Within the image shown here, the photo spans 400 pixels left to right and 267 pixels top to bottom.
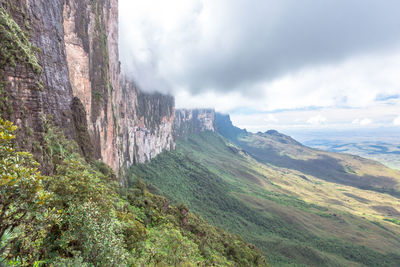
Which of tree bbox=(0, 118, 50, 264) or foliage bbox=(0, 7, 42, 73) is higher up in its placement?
foliage bbox=(0, 7, 42, 73)

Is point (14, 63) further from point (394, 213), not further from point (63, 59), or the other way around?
point (394, 213)

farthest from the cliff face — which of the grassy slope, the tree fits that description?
the grassy slope

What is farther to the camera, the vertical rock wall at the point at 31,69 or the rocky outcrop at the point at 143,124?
the rocky outcrop at the point at 143,124

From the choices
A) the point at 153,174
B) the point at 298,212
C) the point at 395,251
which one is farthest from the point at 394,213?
the point at 153,174

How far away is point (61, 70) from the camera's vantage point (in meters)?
30.6

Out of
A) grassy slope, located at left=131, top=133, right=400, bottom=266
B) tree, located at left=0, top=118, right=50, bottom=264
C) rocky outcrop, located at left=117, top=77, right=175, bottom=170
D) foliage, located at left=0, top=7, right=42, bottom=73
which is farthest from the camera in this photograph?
rocky outcrop, located at left=117, top=77, right=175, bottom=170

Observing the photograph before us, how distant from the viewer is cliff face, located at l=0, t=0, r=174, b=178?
16875mm

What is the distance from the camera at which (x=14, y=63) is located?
16.5 metres

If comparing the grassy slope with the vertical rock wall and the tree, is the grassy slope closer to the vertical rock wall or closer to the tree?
the vertical rock wall

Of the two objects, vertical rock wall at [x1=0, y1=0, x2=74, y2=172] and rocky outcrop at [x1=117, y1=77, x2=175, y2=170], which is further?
rocky outcrop at [x1=117, y1=77, x2=175, y2=170]

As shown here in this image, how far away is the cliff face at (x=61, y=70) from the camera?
16.9m

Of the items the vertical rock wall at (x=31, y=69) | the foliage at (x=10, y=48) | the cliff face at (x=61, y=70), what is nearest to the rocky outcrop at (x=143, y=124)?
the cliff face at (x=61, y=70)

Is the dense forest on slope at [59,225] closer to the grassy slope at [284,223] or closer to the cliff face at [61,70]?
the cliff face at [61,70]

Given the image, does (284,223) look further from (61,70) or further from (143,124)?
(61,70)
